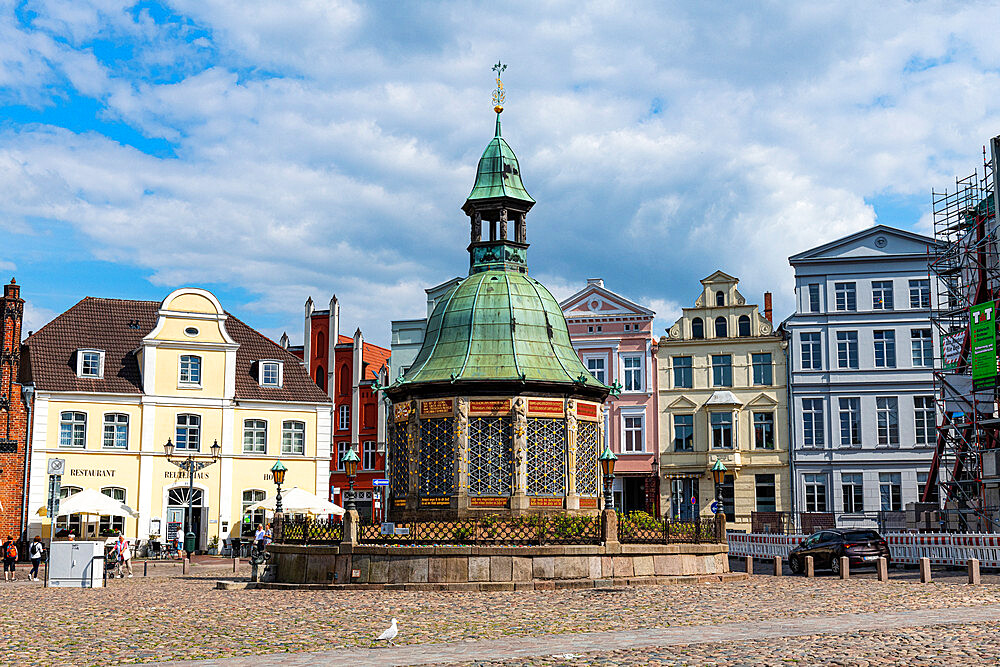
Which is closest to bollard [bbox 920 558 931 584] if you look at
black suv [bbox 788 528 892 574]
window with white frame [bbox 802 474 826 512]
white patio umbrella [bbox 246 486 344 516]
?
black suv [bbox 788 528 892 574]

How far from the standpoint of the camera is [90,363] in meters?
49.9

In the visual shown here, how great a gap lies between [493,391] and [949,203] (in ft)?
81.6

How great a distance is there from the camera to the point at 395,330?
218ft

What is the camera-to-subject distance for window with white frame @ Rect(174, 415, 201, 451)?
50.3m

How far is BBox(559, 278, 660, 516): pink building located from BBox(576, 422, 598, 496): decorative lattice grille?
23.6 metres

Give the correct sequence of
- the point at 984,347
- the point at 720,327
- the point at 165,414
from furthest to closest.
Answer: the point at 720,327 → the point at 165,414 → the point at 984,347

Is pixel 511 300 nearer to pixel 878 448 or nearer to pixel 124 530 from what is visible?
pixel 124 530

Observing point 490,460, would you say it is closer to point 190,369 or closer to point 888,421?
point 190,369

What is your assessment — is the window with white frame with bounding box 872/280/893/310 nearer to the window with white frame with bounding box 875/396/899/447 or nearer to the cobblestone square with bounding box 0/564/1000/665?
the window with white frame with bounding box 875/396/899/447

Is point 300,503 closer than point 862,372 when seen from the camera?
Yes

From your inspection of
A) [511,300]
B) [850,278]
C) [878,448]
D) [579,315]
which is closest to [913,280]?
[850,278]

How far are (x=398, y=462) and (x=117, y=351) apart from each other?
23.7 m

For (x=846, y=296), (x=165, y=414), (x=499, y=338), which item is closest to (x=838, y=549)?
(x=499, y=338)

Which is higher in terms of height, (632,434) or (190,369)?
(190,369)
